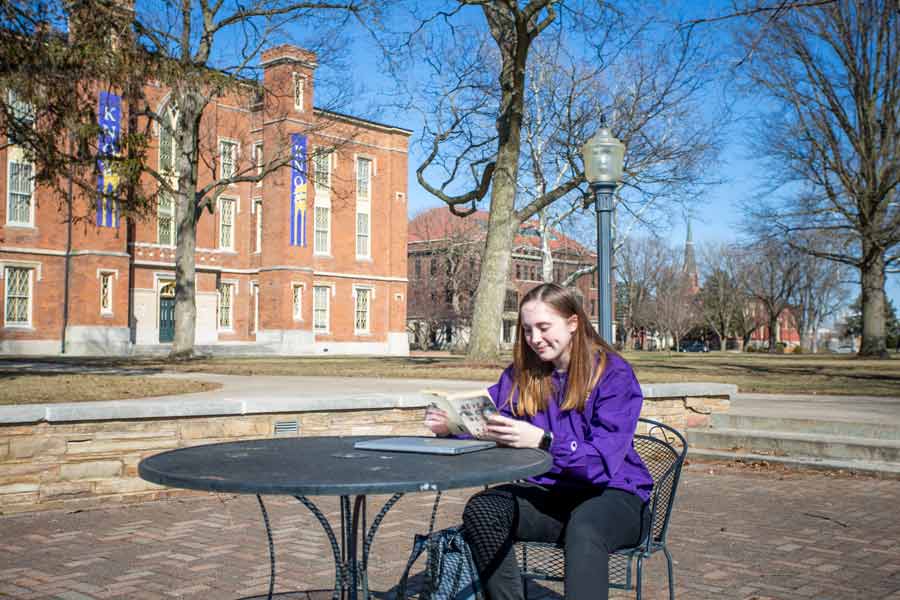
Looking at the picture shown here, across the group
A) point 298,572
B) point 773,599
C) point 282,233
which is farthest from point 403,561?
point 282,233

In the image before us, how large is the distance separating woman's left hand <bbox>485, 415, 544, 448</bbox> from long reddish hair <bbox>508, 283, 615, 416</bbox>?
0.61 ft

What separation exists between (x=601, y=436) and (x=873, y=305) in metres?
34.1

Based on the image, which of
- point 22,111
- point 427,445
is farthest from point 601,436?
point 22,111

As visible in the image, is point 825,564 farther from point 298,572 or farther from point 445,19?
point 445,19

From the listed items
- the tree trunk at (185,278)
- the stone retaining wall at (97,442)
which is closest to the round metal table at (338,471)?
the stone retaining wall at (97,442)

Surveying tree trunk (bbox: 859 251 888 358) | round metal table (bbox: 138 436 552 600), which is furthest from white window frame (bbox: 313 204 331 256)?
round metal table (bbox: 138 436 552 600)

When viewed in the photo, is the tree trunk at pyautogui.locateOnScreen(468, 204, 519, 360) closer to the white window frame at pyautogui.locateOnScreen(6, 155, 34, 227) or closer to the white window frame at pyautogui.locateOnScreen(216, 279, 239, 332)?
the white window frame at pyautogui.locateOnScreen(6, 155, 34, 227)

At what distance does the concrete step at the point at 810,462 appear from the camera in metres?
7.86

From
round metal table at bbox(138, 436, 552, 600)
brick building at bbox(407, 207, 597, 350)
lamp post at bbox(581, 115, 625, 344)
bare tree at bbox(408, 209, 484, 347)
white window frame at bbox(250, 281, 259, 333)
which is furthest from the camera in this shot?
bare tree at bbox(408, 209, 484, 347)

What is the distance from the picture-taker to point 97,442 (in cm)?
622

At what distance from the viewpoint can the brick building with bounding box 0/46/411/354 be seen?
108 feet

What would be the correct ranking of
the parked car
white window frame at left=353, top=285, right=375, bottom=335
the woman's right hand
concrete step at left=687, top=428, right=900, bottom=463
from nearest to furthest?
the woman's right hand < concrete step at left=687, top=428, right=900, bottom=463 < white window frame at left=353, top=285, right=375, bottom=335 < the parked car

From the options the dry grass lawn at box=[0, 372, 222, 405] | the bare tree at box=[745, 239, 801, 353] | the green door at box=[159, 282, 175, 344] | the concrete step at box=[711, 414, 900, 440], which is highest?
the bare tree at box=[745, 239, 801, 353]

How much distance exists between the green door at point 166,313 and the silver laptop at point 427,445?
119 ft
